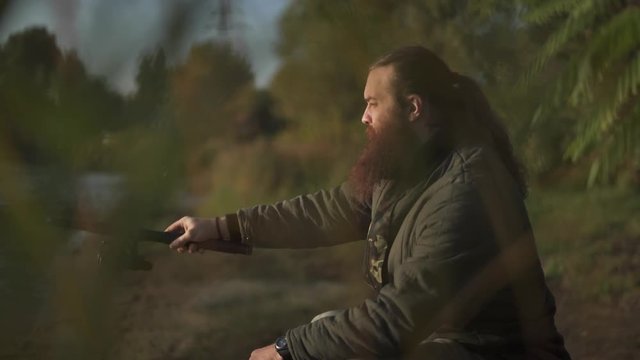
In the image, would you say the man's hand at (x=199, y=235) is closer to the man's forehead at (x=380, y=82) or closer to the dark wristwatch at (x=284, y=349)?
the dark wristwatch at (x=284, y=349)

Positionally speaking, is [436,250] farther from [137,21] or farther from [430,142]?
[137,21]

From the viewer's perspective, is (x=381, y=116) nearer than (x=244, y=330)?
Yes

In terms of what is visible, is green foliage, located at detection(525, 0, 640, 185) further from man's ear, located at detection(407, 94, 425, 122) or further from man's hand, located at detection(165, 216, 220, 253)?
man's hand, located at detection(165, 216, 220, 253)

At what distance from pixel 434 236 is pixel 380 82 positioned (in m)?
0.34

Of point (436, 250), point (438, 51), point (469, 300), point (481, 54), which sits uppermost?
point (438, 51)

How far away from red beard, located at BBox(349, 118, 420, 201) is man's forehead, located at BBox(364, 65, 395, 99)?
80 mm

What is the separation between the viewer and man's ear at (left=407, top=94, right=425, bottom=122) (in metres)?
1.86

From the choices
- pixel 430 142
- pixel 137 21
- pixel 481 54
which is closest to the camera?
pixel 137 21

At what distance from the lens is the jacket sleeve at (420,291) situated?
66.2 inches

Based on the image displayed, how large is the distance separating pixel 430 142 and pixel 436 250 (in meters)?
0.23

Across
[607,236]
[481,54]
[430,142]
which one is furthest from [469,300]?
[607,236]

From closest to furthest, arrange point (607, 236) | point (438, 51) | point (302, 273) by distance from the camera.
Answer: point (438, 51) → point (302, 273) → point (607, 236)

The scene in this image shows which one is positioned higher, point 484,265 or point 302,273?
point 302,273

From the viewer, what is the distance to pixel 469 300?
1743mm
